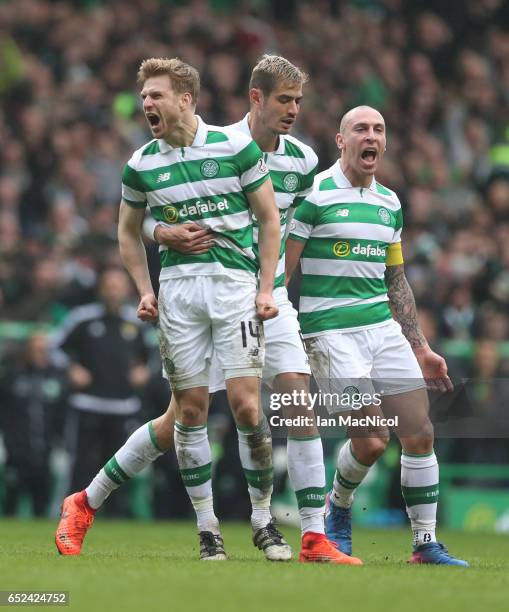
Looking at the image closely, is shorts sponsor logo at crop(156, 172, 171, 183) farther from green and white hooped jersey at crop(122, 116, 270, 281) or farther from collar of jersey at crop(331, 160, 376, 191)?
collar of jersey at crop(331, 160, 376, 191)

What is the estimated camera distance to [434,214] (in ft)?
59.7

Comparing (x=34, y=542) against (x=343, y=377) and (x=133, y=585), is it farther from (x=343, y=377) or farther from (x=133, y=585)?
(x=133, y=585)

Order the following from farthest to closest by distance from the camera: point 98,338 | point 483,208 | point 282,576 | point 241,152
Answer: point 483,208 → point 98,338 → point 241,152 → point 282,576

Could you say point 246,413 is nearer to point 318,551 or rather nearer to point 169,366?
point 169,366

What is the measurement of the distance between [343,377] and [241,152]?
1.42 m

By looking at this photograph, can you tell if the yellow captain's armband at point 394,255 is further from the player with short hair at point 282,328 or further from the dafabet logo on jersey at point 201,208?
the dafabet logo on jersey at point 201,208

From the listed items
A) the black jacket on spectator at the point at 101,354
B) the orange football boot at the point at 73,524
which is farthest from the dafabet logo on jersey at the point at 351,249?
the black jacket on spectator at the point at 101,354

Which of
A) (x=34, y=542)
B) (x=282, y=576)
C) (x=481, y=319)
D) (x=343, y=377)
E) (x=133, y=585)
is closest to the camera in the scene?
(x=133, y=585)

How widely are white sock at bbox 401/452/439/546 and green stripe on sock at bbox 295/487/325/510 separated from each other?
628 millimetres

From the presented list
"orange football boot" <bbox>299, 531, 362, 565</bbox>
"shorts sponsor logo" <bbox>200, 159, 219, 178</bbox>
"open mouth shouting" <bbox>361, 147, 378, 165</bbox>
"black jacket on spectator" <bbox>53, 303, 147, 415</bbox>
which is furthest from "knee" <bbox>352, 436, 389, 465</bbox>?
"black jacket on spectator" <bbox>53, 303, 147, 415</bbox>

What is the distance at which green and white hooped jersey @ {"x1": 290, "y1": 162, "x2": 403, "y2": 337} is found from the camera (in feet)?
27.9

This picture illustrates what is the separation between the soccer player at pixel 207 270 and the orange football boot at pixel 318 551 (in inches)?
4.3

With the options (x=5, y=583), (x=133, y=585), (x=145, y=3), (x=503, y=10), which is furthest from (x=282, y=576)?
(x=503, y=10)

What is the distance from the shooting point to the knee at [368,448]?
8438mm
